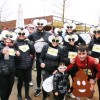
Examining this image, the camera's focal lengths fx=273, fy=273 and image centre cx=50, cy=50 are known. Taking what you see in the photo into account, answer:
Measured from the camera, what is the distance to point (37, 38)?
24.4 feet

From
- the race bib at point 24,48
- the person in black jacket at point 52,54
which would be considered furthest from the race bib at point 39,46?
the person in black jacket at point 52,54

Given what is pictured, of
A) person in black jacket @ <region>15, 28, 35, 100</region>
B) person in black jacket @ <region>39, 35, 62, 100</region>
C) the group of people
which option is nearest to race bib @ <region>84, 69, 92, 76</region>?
the group of people

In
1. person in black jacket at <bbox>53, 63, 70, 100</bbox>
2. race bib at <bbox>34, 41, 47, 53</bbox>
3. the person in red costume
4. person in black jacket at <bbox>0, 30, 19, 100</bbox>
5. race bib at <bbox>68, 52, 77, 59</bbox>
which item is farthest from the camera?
race bib at <bbox>34, 41, 47, 53</bbox>

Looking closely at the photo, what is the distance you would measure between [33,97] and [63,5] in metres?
17.6

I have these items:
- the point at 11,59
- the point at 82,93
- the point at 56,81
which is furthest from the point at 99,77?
the point at 11,59

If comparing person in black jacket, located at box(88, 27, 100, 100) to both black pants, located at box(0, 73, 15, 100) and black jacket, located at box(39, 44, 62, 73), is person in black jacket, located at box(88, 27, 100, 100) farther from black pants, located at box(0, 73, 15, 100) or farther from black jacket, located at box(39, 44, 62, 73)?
black pants, located at box(0, 73, 15, 100)

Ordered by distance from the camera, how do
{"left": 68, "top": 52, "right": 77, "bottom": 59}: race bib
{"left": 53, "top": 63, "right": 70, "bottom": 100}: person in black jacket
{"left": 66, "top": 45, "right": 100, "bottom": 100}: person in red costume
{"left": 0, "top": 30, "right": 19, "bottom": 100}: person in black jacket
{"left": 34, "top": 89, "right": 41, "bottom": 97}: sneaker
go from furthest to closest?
{"left": 34, "top": 89, "right": 41, "bottom": 97}: sneaker
{"left": 68, "top": 52, "right": 77, "bottom": 59}: race bib
{"left": 53, "top": 63, "right": 70, "bottom": 100}: person in black jacket
{"left": 0, "top": 30, "right": 19, "bottom": 100}: person in black jacket
{"left": 66, "top": 45, "right": 100, "bottom": 100}: person in red costume

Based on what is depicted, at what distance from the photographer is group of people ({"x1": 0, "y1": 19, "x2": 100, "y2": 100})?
6031 mm

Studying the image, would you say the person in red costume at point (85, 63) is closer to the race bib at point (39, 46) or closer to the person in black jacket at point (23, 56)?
the person in black jacket at point (23, 56)

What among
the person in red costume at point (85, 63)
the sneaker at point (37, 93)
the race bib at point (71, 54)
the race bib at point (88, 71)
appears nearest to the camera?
the person in red costume at point (85, 63)

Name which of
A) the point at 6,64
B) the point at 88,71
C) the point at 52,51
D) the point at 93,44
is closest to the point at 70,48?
the point at 52,51

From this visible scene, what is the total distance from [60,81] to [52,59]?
58 centimetres

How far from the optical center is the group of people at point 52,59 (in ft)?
19.8

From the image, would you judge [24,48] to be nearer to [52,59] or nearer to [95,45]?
[52,59]
